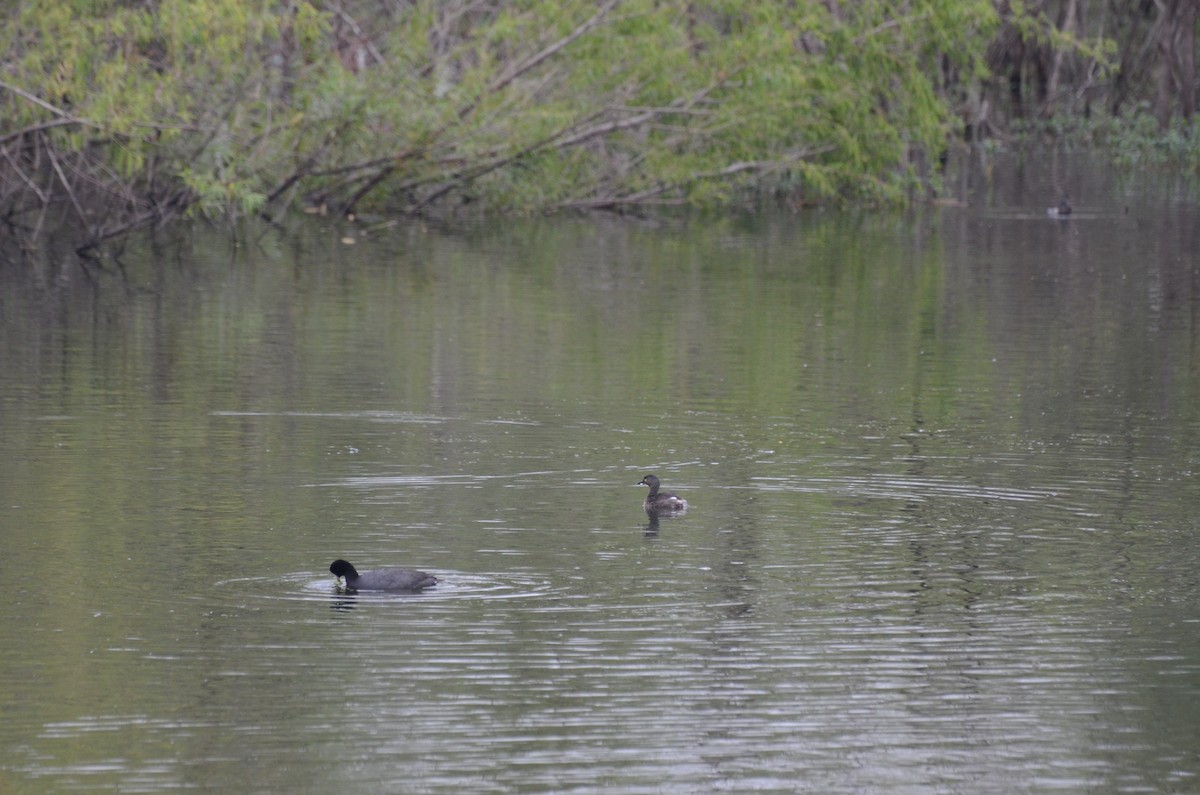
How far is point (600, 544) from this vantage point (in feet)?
36.6

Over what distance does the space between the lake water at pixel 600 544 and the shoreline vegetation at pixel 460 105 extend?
155 inches

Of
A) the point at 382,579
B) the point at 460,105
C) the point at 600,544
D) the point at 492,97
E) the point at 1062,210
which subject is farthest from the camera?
the point at 1062,210

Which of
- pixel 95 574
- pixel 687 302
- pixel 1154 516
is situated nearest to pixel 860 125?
pixel 687 302

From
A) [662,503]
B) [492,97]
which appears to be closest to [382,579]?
[662,503]

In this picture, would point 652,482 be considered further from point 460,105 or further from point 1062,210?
point 1062,210

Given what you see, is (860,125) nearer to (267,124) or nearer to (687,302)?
(267,124)

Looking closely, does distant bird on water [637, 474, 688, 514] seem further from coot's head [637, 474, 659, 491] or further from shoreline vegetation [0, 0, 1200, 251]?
shoreline vegetation [0, 0, 1200, 251]

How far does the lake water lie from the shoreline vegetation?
3.94 meters

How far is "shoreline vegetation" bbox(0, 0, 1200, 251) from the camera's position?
1027 inches

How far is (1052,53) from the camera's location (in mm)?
58719

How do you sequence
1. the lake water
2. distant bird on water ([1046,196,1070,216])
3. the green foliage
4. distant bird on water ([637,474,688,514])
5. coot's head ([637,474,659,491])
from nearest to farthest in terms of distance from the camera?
the lake water → distant bird on water ([637,474,688,514]) → coot's head ([637,474,659,491]) → the green foliage → distant bird on water ([1046,196,1070,216])

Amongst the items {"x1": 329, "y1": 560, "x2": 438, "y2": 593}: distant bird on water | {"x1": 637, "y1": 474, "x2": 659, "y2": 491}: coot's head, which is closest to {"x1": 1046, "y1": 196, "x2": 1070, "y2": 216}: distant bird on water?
{"x1": 637, "y1": 474, "x2": 659, "y2": 491}: coot's head

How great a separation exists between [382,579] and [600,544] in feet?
5.23

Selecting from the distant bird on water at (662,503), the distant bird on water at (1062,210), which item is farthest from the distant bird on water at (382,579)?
the distant bird on water at (1062,210)
